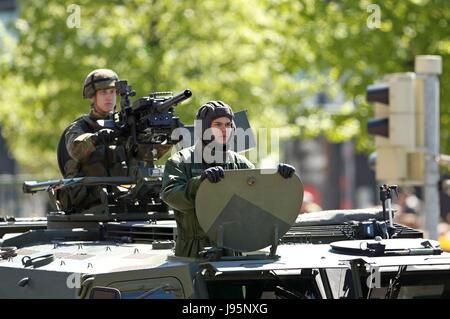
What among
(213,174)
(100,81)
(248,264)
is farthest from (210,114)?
(100,81)

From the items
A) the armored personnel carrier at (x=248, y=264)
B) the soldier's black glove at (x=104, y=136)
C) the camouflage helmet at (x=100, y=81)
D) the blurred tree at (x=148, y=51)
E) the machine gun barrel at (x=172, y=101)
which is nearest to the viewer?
the armored personnel carrier at (x=248, y=264)

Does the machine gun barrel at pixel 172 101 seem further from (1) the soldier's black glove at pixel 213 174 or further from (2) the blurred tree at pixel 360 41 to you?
(2) the blurred tree at pixel 360 41

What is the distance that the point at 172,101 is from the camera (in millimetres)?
10609

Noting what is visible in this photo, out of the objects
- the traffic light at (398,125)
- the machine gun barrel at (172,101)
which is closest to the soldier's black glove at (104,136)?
the machine gun barrel at (172,101)

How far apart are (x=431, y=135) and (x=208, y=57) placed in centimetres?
946

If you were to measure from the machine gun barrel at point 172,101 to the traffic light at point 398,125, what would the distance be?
397 centimetres

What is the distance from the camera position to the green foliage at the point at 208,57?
66.1 ft

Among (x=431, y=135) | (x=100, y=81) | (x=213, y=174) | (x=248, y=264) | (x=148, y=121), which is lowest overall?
(x=248, y=264)

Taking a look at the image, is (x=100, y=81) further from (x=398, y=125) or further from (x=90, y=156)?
(x=398, y=125)

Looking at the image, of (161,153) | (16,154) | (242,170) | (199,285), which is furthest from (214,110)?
(16,154)

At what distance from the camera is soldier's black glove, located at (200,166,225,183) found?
27.7ft

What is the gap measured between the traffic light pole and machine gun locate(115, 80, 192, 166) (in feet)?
13.4

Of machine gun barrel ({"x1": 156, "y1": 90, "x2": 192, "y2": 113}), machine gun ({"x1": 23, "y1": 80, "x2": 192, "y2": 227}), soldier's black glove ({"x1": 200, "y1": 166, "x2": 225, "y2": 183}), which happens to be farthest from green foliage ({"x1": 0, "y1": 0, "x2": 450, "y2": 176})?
soldier's black glove ({"x1": 200, "y1": 166, "x2": 225, "y2": 183})

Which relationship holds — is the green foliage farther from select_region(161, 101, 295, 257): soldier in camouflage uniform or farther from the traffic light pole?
select_region(161, 101, 295, 257): soldier in camouflage uniform
